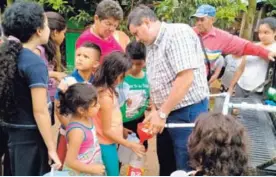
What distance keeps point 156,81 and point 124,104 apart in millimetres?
492

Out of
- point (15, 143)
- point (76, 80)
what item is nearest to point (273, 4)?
point (76, 80)

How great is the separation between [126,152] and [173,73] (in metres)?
0.79

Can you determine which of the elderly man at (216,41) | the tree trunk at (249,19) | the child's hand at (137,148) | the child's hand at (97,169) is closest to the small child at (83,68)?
the child's hand at (97,169)

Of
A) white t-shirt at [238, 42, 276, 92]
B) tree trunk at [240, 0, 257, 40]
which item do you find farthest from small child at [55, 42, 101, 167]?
tree trunk at [240, 0, 257, 40]

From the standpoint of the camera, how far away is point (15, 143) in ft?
8.62

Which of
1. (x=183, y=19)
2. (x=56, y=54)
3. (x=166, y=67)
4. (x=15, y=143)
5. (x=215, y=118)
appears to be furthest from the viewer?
(x=183, y=19)

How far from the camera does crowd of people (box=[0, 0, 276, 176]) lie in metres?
2.46

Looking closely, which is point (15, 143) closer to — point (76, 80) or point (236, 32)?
point (76, 80)

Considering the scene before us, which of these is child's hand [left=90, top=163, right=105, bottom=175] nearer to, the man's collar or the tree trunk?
the man's collar

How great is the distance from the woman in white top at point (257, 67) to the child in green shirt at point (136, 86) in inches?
35.2

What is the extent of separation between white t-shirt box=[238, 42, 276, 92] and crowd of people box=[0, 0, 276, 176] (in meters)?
0.02

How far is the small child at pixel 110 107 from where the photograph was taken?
2908mm

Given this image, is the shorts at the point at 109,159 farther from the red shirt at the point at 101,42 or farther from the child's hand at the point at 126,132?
the red shirt at the point at 101,42

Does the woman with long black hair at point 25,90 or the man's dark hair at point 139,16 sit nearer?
the woman with long black hair at point 25,90
